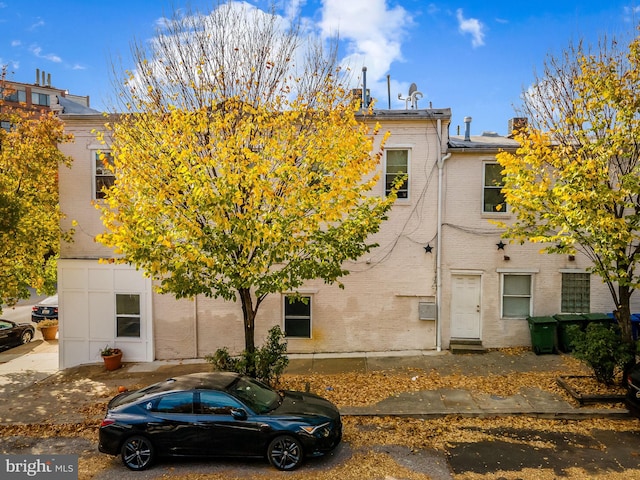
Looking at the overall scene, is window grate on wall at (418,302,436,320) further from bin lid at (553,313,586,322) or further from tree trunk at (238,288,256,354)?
tree trunk at (238,288,256,354)

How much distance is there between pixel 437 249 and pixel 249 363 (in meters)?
6.74

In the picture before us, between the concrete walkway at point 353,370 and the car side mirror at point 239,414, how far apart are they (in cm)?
270

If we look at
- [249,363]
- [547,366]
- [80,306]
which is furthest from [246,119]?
[547,366]

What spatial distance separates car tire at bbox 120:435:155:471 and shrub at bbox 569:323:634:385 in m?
8.83

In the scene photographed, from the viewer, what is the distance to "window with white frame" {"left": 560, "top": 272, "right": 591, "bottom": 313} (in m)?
13.3

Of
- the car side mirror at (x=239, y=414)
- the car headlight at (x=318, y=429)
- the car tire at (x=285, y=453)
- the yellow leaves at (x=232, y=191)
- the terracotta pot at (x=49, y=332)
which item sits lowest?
the terracotta pot at (x=49, y=332)

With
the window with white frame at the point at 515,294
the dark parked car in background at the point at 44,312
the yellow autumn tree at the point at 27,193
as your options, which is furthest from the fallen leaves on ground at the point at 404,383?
the dark parked car in background at the point at 44,312

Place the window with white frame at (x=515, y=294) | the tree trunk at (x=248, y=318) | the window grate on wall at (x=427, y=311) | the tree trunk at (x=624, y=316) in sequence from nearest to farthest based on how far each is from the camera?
the tree trunk at (x=624, y=316)
the tree trunk at (x=248, y=318)
the window grate on wall at (x=427, y=311)
the window with white frame at (x=515, y=294)

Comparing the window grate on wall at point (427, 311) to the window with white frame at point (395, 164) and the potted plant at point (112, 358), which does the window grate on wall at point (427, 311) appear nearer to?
the window with white frame at point (395, 164)

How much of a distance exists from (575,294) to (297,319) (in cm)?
Answer: 836

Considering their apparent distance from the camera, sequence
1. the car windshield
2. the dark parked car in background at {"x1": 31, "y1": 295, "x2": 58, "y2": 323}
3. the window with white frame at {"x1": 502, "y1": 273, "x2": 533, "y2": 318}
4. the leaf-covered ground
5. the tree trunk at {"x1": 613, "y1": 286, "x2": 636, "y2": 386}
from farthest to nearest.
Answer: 1. the dark parked car in background at {"x1": 31, "y1": 295, "x2": 58, "y2": 323}
2. the window with white frame at {"x1": 502, "y1": 273, "x2": 533, "y2": 318}
3. the tree trunk at {"x1": 613, "y1": 286, "x2": 636, "y2": 386}
4. the car windshield
5. the leaf-covered ground

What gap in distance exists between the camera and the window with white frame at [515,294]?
13461 millimetres

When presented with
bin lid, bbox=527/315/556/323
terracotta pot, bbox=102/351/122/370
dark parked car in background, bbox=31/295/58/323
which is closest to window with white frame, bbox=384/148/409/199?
bin lid, bbox=527/315/556/323

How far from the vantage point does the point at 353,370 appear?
39.4 feet
